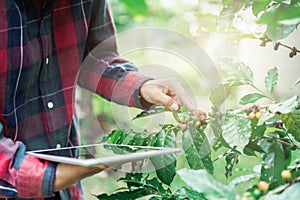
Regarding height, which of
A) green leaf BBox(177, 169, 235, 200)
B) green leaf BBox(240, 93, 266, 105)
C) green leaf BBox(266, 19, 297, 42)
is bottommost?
green leaf BBox(240, 93, 266, 105)

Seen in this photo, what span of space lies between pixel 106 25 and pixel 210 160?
2.02ft

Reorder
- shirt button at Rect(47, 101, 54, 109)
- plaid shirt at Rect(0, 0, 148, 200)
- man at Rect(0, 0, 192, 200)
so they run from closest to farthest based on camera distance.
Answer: man at Rect(0, 0, 192, 200), plaid shirt at Rect(0, 0, 148, 200), shirt button at Rect(47, 101, 54, 109)

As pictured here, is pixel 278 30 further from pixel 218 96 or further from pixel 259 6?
pixel 218 96

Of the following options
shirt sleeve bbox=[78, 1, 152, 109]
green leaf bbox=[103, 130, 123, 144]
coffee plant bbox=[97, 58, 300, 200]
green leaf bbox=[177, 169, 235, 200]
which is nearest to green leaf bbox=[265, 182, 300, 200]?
green leaf bbox=[177, 169, 235, 200]

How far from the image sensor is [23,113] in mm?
1255

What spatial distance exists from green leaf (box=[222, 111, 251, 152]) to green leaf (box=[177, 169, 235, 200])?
27 centimetres

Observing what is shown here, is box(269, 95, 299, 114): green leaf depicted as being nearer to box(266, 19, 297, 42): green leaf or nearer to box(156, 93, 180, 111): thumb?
box(266, 19, 297, 42): green leaf

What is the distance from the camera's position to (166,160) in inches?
38.6

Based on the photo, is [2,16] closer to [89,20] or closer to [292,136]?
[89,20]

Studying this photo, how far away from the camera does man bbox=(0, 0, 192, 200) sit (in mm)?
1037

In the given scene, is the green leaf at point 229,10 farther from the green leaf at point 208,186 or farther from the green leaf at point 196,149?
the green leaf at point 208,186

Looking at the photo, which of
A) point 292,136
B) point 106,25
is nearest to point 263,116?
point 292,136

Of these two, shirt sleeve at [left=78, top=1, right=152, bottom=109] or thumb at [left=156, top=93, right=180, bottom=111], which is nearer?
thumb at [left=156, top=93, right=180, bottom=111]

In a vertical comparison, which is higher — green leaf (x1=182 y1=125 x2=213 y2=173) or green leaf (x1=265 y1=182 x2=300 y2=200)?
green leaf (x1=265 y1=182 x2=300 y2=200)
